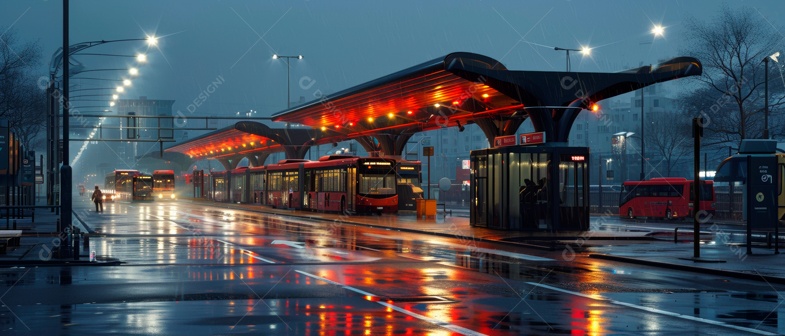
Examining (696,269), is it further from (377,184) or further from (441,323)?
→ (377,184)

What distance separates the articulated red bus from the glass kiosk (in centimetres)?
1884

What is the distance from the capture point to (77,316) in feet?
42.7

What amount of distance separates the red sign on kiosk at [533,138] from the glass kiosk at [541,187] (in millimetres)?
303

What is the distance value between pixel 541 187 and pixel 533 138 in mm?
1787

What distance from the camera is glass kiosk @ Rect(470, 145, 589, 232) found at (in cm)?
3494

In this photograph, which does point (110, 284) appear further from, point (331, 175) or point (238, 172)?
point (238, 172)

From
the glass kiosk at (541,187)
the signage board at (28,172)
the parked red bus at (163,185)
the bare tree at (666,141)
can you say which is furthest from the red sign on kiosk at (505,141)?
the bare tree at (666,141)

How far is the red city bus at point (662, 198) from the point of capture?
179 ft

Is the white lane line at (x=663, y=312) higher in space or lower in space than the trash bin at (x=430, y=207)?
lower

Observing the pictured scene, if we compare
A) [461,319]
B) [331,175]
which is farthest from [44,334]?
[331,175]

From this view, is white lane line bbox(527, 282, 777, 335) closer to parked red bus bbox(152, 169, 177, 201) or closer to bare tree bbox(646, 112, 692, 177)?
parked red bus bbox(152, 169, 177, 201)

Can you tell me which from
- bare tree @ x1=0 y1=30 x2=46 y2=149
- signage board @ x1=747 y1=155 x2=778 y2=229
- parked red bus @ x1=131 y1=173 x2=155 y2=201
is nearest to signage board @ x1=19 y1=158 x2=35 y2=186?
bare tree @ x1=0 y1=30 x2=46 y2=149

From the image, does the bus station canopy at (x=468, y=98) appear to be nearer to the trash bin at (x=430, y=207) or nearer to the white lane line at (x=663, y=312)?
the trash bin at (x=430, y=207)

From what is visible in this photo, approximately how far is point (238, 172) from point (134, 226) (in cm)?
4362
